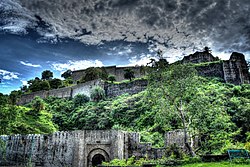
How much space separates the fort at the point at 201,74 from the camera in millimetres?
35188

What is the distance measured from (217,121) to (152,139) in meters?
8.40

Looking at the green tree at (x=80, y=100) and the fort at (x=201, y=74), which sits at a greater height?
the fort at (x=201, y=74)

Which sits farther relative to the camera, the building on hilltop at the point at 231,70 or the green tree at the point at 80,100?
the green tree at the point at 80,100

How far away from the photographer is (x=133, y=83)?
42.4 m

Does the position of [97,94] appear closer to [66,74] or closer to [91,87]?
[91,87]

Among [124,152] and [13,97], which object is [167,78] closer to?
[124,152]

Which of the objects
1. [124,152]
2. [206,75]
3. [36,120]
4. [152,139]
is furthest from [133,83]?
[124,152]

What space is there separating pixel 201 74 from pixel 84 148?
26.6 meters

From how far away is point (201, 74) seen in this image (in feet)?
124

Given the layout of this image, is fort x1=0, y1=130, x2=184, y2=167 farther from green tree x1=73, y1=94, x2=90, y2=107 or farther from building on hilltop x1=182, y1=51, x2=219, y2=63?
building on hilltop x1=182, y1=51, x2=219, y2=63

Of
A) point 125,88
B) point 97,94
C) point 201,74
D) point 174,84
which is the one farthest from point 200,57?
point 174,84

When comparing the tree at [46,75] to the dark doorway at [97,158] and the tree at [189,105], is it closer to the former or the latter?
the dark doorway at [97,158]

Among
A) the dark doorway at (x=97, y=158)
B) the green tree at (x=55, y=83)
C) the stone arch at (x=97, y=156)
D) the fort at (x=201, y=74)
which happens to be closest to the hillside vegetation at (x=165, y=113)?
the fort at (x=201, y=74)

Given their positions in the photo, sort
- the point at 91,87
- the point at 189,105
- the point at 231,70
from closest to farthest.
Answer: the point at 189,105, the point at 231,70, the point at 91,87
